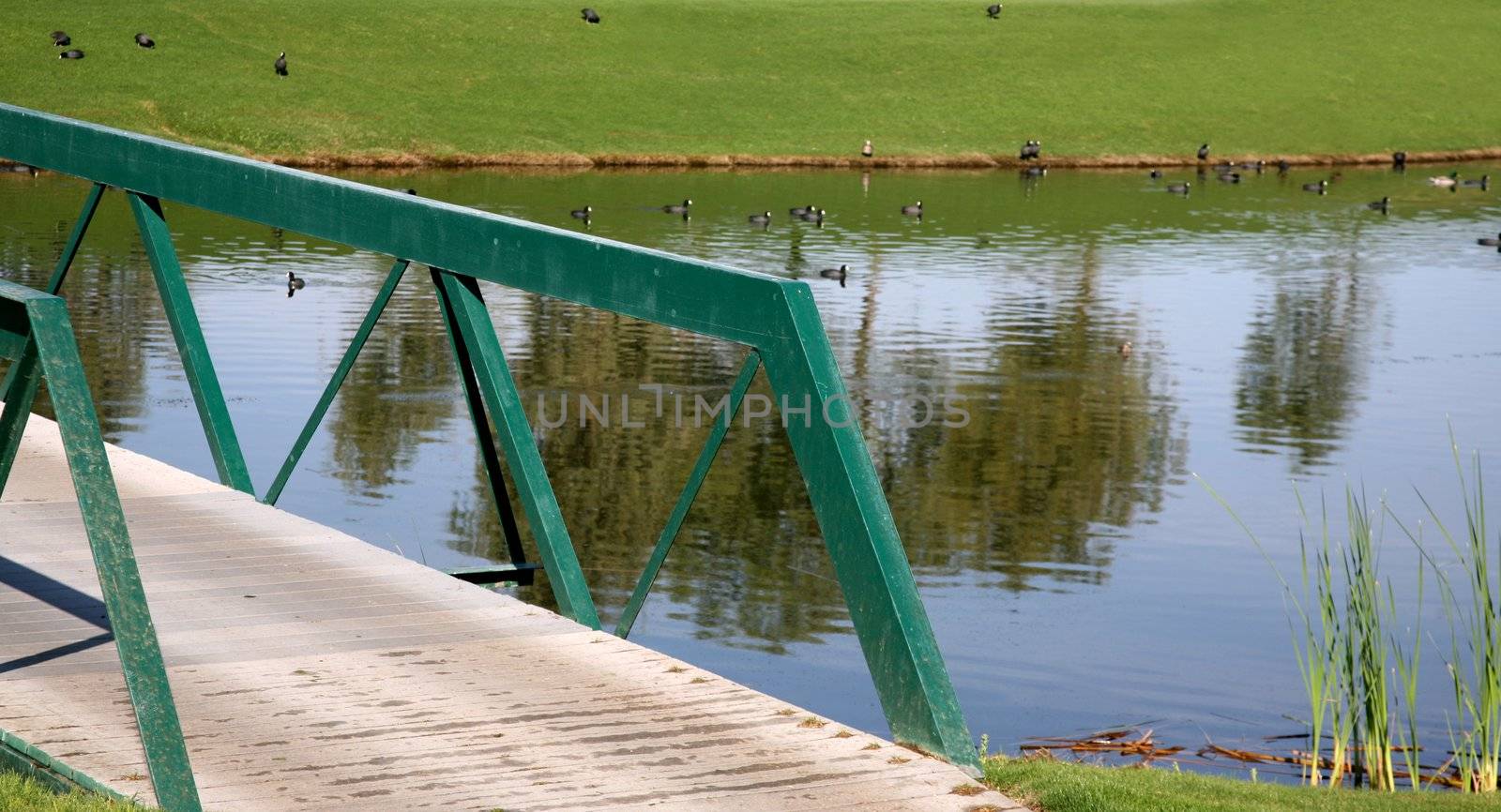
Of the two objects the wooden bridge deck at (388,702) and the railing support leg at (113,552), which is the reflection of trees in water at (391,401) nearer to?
the wooden bridge deck at (388,702)

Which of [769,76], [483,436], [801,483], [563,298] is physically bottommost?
[801,483]

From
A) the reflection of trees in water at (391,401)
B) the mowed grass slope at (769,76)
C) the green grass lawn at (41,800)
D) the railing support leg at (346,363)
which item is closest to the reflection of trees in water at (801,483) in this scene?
the reflection of trees in water at (391,401)

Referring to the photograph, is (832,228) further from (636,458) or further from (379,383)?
(636,458)

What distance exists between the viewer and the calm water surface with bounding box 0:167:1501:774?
41.2ft

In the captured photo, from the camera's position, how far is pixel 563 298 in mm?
6527

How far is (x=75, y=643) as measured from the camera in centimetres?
661

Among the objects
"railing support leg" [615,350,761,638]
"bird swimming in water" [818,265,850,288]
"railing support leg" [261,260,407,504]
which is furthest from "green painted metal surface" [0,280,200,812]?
"bird swimming in water" [818,265,850,288]

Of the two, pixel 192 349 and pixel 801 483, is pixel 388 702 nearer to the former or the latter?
pixel 192 349

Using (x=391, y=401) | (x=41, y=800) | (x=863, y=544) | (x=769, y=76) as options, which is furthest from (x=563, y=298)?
(x=769, y=76)

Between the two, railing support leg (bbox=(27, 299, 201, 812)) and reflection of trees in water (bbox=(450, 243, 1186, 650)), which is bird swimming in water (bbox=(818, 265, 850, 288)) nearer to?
reflection of trees in water (bbox=(450, 243, 1186, 650))

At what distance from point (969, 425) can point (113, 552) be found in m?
16.1

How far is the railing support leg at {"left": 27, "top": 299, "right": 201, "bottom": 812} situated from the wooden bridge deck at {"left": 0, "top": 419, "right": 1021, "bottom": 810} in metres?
0.32

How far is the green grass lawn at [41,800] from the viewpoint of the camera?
5.05m

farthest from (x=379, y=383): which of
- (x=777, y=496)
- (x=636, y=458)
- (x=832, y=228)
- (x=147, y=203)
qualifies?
(x=832, y=228)
